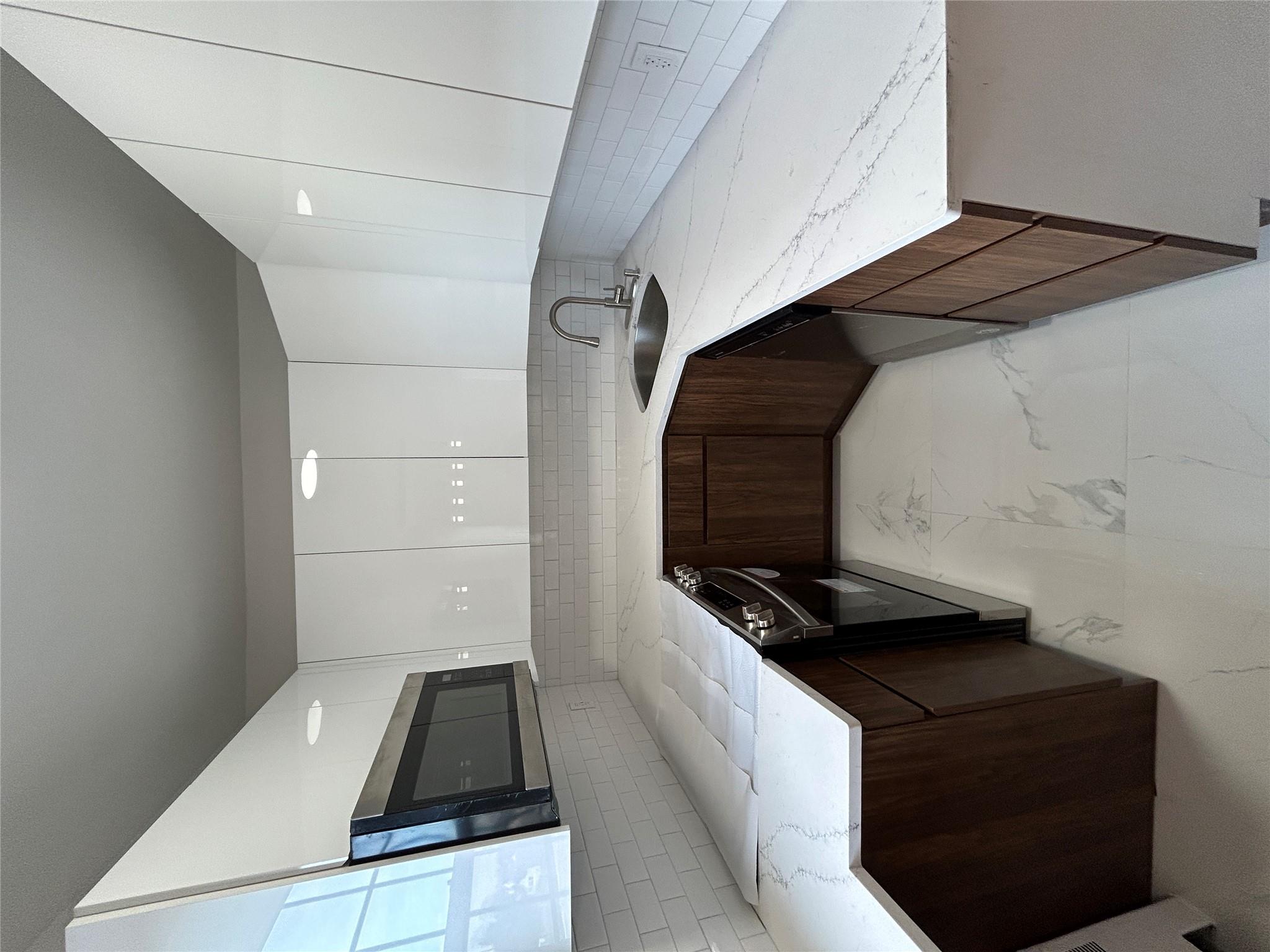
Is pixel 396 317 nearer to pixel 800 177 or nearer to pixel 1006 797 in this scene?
pixel 800 177

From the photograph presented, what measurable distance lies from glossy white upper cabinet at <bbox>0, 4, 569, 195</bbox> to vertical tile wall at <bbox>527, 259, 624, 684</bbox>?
155 centimetres

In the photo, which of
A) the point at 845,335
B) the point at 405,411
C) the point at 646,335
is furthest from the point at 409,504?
the point at 845,335

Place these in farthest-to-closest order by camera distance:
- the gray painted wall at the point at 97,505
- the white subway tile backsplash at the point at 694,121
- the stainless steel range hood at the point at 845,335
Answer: the white subway tile backsplash at the point at 694,121
the stainless steel range hood at the point at 845,335
the gray painted wall at the point at 97,505

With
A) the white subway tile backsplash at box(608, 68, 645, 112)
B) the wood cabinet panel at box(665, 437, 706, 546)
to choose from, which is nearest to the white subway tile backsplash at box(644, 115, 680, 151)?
the white subway tile backsplash at box(608, 68, 645, 112)

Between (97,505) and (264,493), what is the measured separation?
0.76 metres

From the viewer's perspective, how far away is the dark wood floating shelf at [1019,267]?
2.65 feet

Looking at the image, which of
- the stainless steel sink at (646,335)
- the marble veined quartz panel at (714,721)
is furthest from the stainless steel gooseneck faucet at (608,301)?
the marble veined quartz panel at (714,721)

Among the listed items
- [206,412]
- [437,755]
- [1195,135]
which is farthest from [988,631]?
[206,412]

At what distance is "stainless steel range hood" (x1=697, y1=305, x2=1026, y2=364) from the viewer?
4.26ft

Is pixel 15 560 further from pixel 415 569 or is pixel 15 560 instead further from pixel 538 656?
pixel 538 656

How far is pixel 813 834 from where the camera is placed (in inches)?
41.6

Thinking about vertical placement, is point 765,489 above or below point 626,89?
below

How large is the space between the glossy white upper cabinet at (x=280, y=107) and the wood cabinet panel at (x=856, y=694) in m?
1.22

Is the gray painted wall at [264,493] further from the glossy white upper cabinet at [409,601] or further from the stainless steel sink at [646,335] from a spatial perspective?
the stainless steel sink at [646,335]
